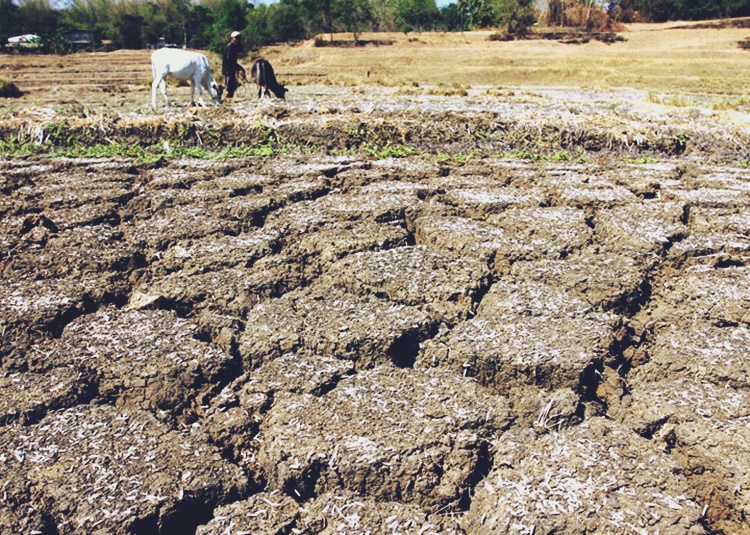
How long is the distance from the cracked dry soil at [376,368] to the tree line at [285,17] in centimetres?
3674

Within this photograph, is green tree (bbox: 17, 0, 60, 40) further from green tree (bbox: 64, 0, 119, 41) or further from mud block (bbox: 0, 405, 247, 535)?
mud block (bbox: 0, 405, 247, 535)

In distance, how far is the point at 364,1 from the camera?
47500 millimetres

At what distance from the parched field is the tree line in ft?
118

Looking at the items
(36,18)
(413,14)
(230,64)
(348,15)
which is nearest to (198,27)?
(36,18)

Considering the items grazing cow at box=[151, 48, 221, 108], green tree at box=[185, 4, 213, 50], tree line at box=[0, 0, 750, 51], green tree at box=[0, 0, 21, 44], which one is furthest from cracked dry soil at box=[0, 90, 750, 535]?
green tree at box=[0, 0, 21, 44]

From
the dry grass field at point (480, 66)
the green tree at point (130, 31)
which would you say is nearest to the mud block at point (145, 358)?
the dry grass field at point (480, 66)

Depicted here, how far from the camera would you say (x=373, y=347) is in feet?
8.29

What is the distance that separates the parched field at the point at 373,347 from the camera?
185 centimetres

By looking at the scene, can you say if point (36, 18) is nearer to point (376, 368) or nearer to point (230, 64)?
point (230, 64)

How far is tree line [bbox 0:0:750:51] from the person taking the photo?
133 ft

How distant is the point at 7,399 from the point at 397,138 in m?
5.29

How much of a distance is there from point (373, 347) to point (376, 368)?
0.13 m

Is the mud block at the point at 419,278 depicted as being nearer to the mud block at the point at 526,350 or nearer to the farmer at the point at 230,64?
the mud block at the point at 526,350

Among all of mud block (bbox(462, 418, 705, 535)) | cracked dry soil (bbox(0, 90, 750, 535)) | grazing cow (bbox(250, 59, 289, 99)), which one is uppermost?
grazing cow (bbox(250, 59, 289, 99))
